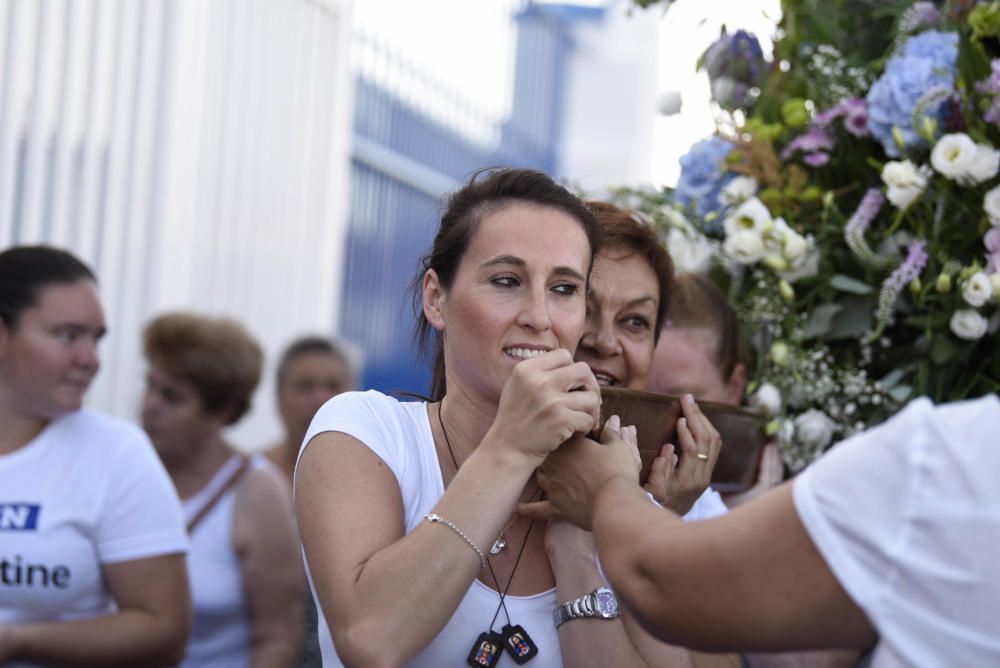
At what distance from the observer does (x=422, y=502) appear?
6.63 feet

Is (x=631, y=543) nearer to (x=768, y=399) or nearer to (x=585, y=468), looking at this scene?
(x=585, y=468)

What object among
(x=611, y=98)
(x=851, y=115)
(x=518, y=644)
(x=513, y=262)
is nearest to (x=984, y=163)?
(x=851, y=115)

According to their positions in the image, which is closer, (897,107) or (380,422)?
(380,422)

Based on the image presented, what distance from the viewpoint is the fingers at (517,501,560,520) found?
2.02 m

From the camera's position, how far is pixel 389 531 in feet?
6.05

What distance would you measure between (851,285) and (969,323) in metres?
0.27

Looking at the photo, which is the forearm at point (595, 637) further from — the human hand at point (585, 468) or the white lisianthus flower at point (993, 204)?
the white lisianthus flower at point (993, 204)

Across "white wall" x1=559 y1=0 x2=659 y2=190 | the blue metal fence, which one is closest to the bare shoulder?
the blue metal fence

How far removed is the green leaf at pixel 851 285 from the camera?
8.72 ft

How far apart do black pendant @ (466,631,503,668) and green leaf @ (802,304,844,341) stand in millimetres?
1138

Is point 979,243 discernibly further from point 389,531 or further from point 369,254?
point 369,254

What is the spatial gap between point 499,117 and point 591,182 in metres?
8.55

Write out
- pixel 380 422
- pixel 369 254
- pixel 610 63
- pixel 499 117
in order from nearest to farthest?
pixel 380 422 < pixel 369 254 < pixel 499 117 < pixel 610 63

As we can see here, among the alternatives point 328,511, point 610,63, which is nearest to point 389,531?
point 328,511
